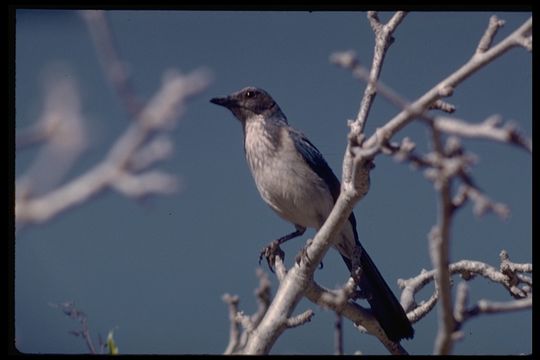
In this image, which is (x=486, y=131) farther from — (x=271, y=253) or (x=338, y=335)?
(x=271, y=253)

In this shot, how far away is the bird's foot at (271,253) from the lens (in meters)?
4.54

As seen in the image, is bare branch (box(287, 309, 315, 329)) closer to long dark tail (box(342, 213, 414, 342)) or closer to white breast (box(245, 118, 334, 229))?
long dark tail (box(342, 213, 414, 342))

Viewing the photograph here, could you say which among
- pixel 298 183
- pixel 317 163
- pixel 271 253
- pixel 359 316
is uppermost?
pixel 317 163

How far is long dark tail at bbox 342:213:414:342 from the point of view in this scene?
4223 millimetres

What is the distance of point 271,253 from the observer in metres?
4.68

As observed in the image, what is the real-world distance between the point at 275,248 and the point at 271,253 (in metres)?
0.04

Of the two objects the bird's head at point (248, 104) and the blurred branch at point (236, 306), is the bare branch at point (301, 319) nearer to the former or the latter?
the blurred branch at point (236, 306)

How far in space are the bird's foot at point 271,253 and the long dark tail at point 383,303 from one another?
0.52m

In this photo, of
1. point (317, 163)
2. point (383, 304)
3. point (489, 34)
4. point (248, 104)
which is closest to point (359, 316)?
point (383, 304)

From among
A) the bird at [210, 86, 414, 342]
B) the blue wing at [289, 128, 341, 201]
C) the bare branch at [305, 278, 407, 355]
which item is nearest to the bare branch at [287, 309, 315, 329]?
the bare branch at [305, 278, 407, 355]

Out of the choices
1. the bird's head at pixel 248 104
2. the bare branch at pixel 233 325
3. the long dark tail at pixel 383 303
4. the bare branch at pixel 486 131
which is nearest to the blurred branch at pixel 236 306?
the bare branch at pixel 233 325

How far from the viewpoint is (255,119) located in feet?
17.3

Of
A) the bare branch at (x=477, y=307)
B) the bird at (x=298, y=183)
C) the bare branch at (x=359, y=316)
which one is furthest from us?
the bird at (x=298, y=183)
